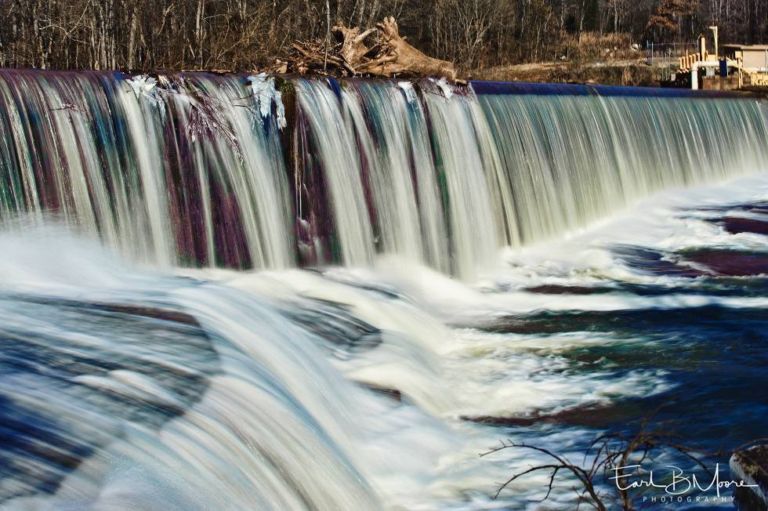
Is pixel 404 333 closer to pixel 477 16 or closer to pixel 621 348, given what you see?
pixel 621 348

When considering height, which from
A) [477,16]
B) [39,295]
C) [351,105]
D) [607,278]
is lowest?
[607,278]

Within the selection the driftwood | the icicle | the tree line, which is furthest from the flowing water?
the tree line

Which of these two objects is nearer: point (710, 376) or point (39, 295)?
point (39, 295)

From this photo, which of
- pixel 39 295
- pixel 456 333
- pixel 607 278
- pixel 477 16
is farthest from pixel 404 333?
pixel 477 16

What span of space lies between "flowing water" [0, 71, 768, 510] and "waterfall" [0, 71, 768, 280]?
0.9 inches

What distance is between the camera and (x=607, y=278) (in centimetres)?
1130

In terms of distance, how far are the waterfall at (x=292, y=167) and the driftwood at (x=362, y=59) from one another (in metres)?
0.84

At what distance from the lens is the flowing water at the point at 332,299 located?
4551 millimetres

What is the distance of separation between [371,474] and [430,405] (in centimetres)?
126

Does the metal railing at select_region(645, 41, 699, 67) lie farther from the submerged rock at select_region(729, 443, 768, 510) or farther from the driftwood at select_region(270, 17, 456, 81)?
the submerged rock at select_region(729, 443, 768, 510)

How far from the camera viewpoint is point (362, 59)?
13.3m

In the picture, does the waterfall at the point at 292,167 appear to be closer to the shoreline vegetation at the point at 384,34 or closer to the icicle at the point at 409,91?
the icicle at the point at 409,91
